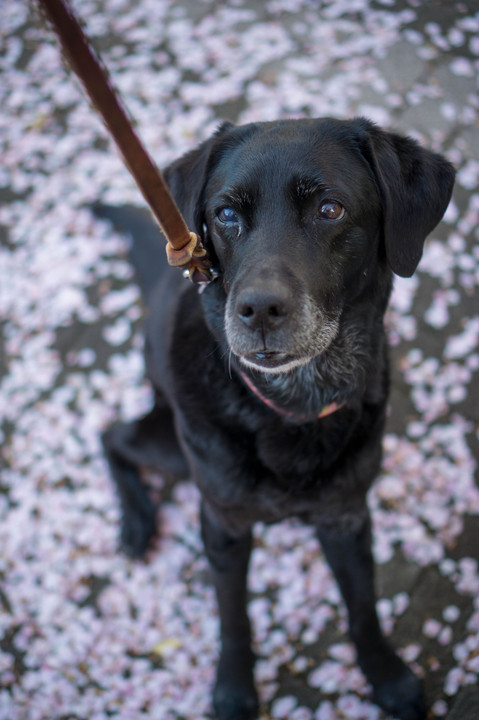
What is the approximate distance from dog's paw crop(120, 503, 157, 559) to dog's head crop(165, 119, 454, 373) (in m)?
1.49

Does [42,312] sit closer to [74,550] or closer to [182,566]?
[74,550]

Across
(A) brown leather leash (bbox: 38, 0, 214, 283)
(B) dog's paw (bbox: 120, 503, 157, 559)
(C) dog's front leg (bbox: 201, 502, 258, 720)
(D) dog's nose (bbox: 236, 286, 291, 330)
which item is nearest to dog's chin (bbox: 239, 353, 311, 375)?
(D) dog's nose (bbox: 236, 286, 291, 330)

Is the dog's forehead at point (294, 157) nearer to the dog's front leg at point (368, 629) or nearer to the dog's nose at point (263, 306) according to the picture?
the dog's nose at point (263, 306)

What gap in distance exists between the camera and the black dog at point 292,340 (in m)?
1.70

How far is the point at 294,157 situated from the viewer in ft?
5.63

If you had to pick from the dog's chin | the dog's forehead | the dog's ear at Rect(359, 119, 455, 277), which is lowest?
the dog's chin

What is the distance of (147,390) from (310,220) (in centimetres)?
195

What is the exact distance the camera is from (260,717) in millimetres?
2451

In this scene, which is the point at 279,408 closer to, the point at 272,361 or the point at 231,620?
the point at 272,361

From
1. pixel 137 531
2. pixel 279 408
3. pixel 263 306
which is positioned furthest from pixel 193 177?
pixel 137 531

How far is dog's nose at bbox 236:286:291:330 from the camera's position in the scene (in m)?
1.55

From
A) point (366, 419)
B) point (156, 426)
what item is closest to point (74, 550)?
point (156, 426)

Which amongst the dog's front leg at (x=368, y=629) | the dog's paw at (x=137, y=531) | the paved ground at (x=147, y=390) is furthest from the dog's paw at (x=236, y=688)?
the dog's paw at (x=137, y=531)

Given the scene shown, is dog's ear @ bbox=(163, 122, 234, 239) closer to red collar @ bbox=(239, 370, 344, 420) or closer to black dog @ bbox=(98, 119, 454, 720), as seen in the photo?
black dog @ bbox=(98, 119, 454, 720)
